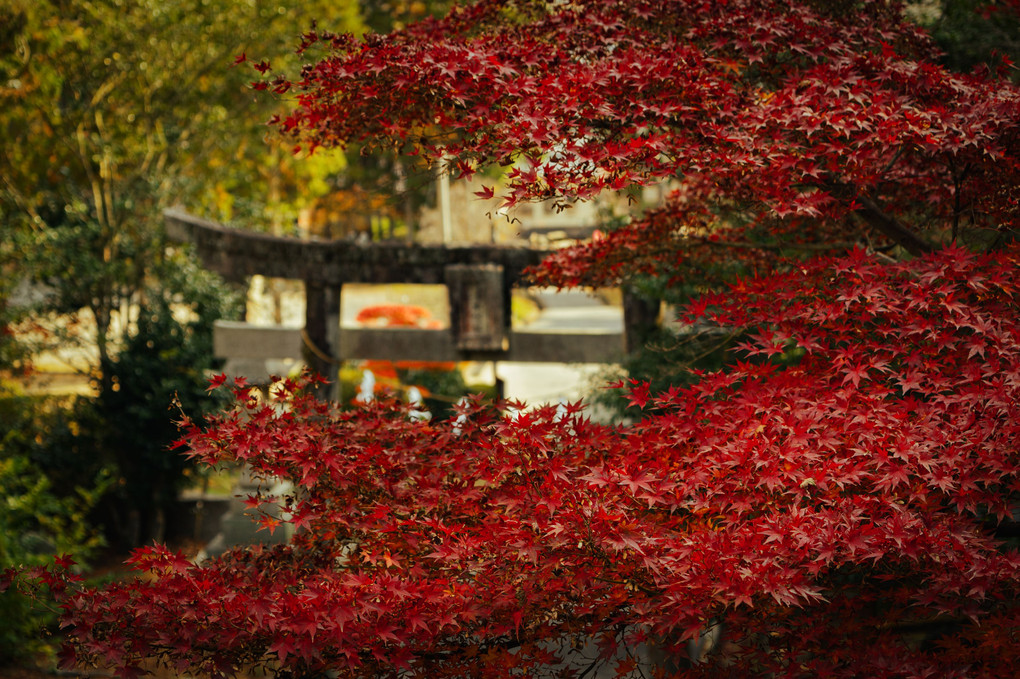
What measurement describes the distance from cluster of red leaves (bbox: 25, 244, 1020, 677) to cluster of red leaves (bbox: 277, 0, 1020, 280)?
1.53ft

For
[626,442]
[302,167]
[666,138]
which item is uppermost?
[302,167]

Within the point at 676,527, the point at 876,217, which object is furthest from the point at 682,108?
the point at 676,527

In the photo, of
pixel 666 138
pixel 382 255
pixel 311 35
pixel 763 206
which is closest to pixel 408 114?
pixel 311 35

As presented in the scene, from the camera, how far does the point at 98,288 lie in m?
9.73

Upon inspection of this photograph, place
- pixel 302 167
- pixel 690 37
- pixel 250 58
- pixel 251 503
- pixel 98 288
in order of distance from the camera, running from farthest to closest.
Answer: pixel 302 167 → pixel 250 58 → pixel 98 288 → pixel 690 37 → pixel 251 503

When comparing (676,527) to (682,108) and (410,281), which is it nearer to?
(682,108)

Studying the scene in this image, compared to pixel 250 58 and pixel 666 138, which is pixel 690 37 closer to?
pixel 666 138

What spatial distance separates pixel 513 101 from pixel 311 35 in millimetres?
866

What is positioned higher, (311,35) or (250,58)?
(250,58)

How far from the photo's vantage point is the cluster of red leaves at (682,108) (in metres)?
2.71

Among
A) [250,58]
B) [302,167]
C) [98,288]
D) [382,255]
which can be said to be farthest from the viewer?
[302,167]

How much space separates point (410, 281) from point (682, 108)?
4.60 meters

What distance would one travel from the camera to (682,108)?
2734 millimetres

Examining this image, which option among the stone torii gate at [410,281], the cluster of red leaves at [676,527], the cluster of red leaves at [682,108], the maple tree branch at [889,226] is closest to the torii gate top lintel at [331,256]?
the stone torii gate at [410,281]
